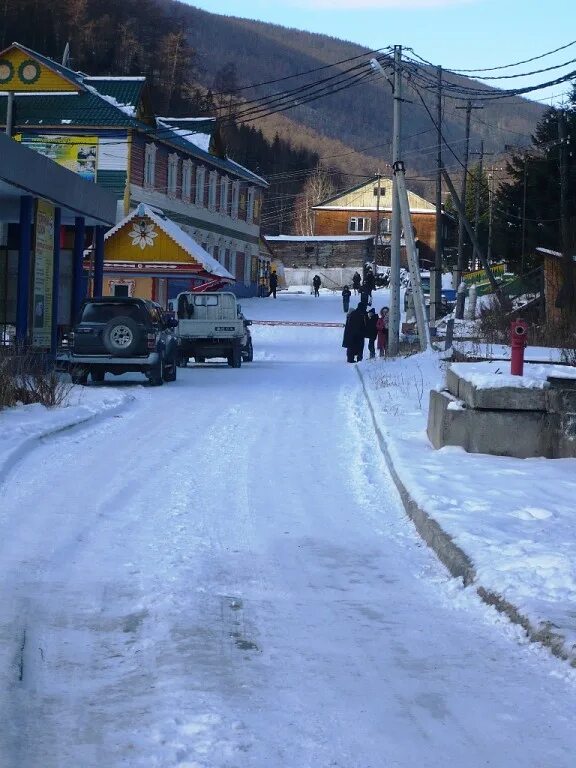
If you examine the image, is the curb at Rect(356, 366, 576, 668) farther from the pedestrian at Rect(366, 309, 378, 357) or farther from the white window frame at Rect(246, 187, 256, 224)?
the white window frame at Rect(246, 187, 256, 224)

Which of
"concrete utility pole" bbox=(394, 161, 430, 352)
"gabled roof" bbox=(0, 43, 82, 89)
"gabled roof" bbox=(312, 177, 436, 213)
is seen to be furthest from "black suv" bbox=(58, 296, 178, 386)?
"gabled roof" bbox=(312, 177, 436, 213)

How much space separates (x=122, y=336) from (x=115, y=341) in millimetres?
178

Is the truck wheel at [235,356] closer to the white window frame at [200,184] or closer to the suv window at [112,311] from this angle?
the suv window at [112,311]

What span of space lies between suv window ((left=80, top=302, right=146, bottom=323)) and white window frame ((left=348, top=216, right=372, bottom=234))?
308 ft

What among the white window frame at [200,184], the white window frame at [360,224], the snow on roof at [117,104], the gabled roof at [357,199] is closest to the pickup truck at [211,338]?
the snow on roof at [117,104]

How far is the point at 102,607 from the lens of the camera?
668 centimetres

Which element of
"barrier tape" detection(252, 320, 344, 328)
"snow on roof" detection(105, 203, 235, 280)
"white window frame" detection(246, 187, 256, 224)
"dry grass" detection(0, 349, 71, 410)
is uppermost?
"white window frame" detection(246, 187, 256, 224)

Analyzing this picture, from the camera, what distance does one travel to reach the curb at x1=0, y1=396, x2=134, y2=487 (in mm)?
11616

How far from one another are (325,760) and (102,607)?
2.58 metres

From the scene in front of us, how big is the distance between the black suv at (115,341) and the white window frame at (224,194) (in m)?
44.8

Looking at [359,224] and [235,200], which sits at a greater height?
[359,224]

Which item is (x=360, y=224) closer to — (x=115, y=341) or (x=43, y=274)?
(x=43, y=274)

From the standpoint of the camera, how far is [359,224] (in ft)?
381

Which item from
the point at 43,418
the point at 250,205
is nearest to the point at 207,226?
the point at 250,205
